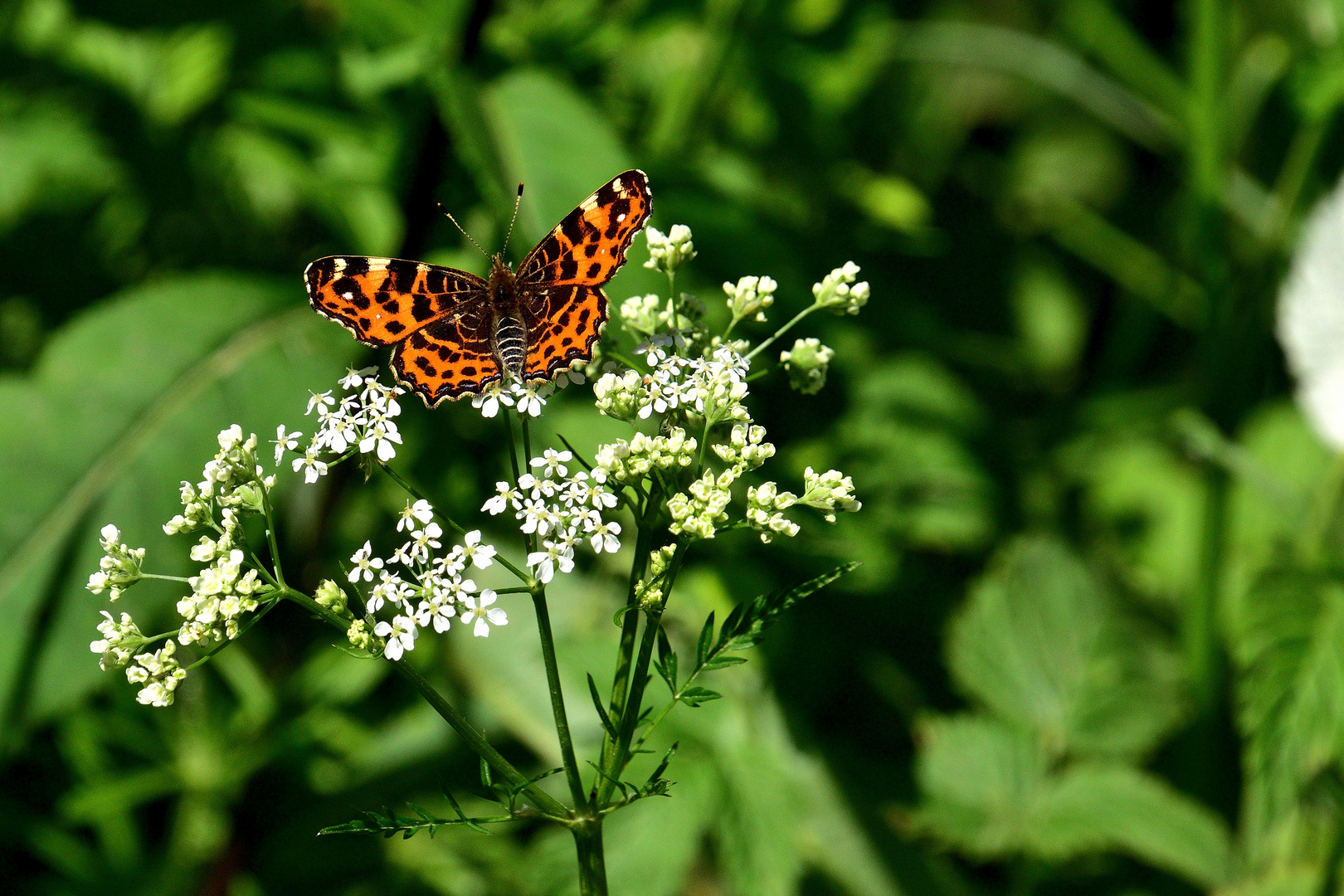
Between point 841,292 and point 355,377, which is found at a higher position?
point 355,377

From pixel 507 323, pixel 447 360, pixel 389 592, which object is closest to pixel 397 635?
pixel 389 592

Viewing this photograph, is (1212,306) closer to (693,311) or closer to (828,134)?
(828,134)

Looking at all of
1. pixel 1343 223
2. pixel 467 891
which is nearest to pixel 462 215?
pixel 467 891

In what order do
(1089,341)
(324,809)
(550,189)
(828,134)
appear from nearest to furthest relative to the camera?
(550,189)
(324,809)
(828,134)
(1089,341)

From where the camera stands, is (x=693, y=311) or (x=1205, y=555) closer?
(x=693, y=311)

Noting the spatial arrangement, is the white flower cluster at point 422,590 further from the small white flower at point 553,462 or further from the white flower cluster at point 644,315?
the white flower cluster at point 644,315

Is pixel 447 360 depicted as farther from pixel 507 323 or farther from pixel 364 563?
pixel 364 563
